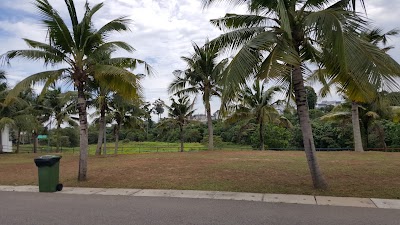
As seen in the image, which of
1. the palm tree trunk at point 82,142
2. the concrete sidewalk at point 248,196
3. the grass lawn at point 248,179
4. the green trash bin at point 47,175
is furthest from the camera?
the palm tree trunk at point 82,142

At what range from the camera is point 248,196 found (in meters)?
8.45

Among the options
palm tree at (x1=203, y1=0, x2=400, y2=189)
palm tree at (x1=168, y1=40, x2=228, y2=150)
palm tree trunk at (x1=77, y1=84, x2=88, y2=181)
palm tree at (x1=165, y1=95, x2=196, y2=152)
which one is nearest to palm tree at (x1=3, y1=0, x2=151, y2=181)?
palm tree trunk at (x1=77, y1=84, x2=88, y2=181)

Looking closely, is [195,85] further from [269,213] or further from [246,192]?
[269,213]

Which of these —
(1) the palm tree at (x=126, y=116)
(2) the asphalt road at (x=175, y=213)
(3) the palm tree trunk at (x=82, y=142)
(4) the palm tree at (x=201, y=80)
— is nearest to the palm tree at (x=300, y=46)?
(2) the asphalt road at (x=175, y=213)

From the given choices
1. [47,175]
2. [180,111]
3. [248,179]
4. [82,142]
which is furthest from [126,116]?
[248,179]

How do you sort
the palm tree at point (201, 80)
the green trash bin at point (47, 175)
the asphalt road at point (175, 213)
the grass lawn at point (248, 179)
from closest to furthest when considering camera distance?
1. the asphalt road at point (175, 213)
2. the grass lawn at point (248, 179)
3. the green trash bin at point (47, 175)
4. the palm tree at point (201, 80)

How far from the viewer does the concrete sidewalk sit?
752cm

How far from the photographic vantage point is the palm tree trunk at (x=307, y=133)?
9.02 m

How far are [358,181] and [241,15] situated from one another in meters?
6.03

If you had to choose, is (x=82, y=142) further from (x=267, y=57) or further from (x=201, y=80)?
(x=201, y=80)

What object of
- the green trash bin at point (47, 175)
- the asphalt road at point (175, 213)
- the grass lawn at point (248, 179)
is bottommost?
the asphalt road at point (175, 213)

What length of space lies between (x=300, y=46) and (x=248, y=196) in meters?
4.87

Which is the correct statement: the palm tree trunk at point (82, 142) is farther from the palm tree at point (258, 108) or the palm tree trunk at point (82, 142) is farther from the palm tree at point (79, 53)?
the palm tree at point (258, 108)

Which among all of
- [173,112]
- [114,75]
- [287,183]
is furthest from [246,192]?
[173,112]
